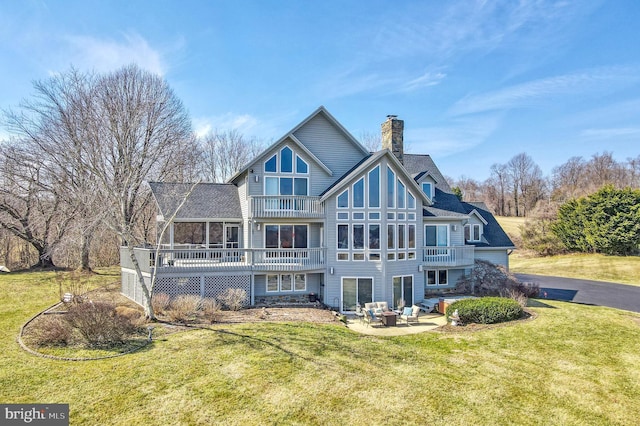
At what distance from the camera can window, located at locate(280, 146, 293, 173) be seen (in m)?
19.5

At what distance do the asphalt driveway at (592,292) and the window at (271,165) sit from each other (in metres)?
17.9

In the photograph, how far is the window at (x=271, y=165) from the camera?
19.3 metres

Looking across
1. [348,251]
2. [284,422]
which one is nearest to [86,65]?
[348,251]

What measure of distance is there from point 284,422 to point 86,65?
70.9 feet

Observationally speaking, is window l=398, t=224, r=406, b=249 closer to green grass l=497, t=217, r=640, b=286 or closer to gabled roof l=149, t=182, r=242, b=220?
gabled roof l=149, t=182, r=242, b=220

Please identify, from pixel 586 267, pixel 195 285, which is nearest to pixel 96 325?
pixel 195 285

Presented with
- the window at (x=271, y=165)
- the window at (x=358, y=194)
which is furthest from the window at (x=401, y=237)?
the window at (x=271, y=165)

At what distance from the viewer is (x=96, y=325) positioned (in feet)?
37.4

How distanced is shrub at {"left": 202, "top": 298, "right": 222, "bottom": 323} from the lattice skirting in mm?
851

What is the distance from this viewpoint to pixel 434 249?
68.3 ft

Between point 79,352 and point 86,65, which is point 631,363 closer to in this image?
point 79,352

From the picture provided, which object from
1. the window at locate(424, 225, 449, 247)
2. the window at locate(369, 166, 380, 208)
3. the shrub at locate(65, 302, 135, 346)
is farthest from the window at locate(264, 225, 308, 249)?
the shrub at locate(65, 302, 135, 346)

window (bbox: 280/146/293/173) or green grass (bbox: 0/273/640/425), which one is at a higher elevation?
window (bbox: 280/146/293/173)

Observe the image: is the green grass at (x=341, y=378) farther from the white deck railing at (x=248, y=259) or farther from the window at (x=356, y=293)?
the window at (x=356, y=293)
